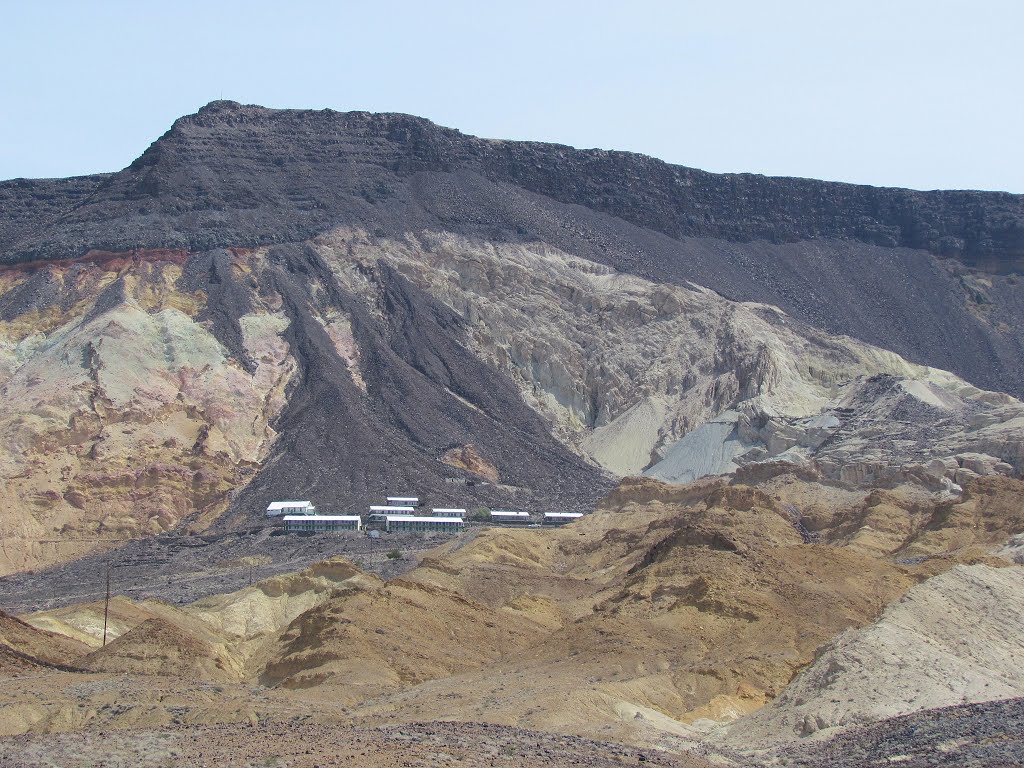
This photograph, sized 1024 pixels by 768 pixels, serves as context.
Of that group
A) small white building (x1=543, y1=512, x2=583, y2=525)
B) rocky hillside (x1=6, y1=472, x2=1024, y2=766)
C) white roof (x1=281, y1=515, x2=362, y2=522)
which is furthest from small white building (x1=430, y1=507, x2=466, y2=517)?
rocky hillside (x1=6, y1=472, x2=1024, y2=766)

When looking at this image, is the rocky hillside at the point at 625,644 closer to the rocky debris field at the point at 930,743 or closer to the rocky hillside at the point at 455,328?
the rocky debris field at the point at 930,743

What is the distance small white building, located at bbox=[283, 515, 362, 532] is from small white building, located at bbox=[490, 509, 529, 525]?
8850 mm

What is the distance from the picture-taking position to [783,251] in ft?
519

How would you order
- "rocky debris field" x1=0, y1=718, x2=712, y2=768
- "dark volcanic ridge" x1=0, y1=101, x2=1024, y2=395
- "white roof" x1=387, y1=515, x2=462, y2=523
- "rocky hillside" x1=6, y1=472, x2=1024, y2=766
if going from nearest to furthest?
"rocky debris field" x1=0, y1=718, x2=712, y2=768 < "rocky hillside" x1=6, y1=472, x2=1024, y2=766 < "white roof" x1=387, y1=515, x2=462, y2=523 < "dark volcanic ridge" x1=0, y1=101, x2=1024, y2=395

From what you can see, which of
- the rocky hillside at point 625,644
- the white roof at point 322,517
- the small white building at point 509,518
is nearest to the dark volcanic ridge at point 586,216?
the white roof at point 322,517

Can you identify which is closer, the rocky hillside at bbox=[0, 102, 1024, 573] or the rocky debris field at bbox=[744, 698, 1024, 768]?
the rocky debris field at bbox=[744, 698, 1024, 768]

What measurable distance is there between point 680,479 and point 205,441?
109ft

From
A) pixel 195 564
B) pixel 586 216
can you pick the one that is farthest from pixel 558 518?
pixel 586 216

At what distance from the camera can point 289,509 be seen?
10250 cm

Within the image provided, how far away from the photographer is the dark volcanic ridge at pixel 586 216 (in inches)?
5512

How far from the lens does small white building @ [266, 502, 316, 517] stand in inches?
4028

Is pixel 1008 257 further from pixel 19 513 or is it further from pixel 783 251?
pixel 19 513

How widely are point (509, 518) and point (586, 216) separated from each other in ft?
175

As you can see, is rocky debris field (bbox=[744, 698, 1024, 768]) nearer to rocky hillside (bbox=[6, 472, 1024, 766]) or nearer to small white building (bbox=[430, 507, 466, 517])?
rocky hillside (bbox=[6, 472, 1024, 766])
